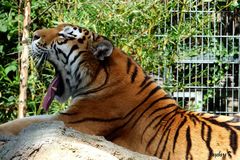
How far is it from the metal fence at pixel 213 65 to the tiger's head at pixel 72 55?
3.04 m

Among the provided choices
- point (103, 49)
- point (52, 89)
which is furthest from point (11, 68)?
point (103, 49)

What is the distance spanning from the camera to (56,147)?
6.96 ft

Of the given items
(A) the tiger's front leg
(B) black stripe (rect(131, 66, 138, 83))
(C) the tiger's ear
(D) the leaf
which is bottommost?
(A) the tiger's front leg

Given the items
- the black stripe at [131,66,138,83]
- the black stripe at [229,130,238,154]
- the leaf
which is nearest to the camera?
the black stripe at [229,130,238,154]

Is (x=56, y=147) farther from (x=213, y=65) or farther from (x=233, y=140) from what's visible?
(x=213, y=65)

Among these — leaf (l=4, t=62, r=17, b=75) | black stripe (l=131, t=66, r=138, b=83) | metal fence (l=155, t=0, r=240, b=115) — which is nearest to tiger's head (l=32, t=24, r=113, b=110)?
black stripe (l=131, t=66, r=138, b=83)

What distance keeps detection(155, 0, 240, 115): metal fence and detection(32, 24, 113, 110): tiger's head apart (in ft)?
9.98

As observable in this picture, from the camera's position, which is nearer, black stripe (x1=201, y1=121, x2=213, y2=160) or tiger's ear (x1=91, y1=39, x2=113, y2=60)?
black stripe (x1=201, y1=121, x2=213, y2=160)

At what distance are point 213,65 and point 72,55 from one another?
13.5 ft

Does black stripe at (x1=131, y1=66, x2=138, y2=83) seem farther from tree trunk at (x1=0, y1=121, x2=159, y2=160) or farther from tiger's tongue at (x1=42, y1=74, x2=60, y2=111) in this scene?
tree trunk at (x1=0, y1=121, x2=159, y2=160)

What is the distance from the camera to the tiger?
3787 mm

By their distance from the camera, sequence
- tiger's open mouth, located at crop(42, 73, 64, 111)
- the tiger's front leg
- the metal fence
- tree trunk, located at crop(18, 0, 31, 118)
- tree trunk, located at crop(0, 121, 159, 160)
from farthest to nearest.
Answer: the metal fence < tree trunk, located at crop(18, 0, 31, 118) < tiger's open mouth, located at crop(42, 73, 64, 111) < the tiger's front leg < tree trunk, located at crop(0, 121, 159, 160)

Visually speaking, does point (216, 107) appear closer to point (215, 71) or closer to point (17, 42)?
point (215, 71)

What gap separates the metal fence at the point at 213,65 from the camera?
7.73 meters
